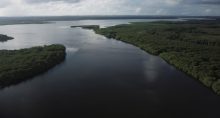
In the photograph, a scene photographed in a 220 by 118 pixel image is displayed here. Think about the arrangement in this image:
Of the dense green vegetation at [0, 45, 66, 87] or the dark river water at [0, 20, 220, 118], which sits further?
the dense green vegetation at [0, 45, 66, 87]

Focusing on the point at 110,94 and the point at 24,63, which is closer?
the point at 110,94

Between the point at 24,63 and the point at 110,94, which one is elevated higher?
the point at 24,63

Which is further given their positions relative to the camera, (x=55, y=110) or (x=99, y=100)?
(x=99, y=100)

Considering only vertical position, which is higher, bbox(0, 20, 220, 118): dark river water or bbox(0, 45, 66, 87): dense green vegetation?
bbox(0, 45, 66, 87): dense green vegetation

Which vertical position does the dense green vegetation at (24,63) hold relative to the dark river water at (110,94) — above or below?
above

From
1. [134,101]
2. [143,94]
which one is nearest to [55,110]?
[134,101]

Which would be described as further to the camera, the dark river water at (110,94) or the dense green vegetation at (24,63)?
the dense green vegetation at (24,63)

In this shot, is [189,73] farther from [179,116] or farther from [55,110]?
[55,110]

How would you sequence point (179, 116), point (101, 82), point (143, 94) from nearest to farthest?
point (179, 116)
point (143, 94)
point (101, 82)
